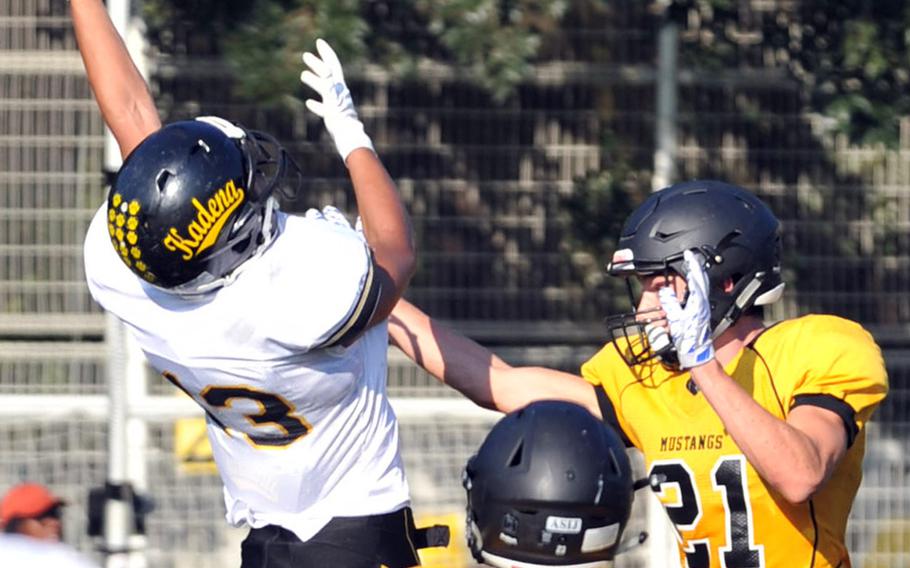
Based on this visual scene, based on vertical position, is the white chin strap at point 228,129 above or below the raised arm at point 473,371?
above

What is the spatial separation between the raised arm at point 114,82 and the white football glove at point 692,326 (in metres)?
1.32

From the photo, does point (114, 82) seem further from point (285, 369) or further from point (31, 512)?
point (31, 512)

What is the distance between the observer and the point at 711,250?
3775 mm

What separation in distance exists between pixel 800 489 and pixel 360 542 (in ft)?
3.11

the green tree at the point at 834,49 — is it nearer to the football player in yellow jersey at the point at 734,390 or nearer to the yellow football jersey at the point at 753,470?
the football player in yellow jersey at the point at 734,390

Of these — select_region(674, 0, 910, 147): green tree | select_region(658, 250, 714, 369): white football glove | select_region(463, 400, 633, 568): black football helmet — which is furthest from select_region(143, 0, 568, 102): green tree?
Answer: select_region(463, 400, 633, 568): black football helmet

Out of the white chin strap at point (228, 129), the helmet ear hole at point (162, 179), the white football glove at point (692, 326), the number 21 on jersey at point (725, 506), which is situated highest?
the white chin strap at point (228, 129)

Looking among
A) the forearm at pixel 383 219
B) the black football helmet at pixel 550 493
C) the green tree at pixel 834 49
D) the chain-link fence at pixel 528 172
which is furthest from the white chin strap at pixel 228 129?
the green tree at pixel 834 49

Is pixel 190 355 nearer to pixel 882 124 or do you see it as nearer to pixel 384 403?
pixel 384 403

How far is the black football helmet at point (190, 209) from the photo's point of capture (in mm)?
3342

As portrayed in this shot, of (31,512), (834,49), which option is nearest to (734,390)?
(31,512)

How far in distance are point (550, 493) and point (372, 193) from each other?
2.89 ft

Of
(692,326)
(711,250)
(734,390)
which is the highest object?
(711,250)

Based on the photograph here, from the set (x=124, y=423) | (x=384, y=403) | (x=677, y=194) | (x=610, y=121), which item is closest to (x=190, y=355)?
(x=384, y=403)
